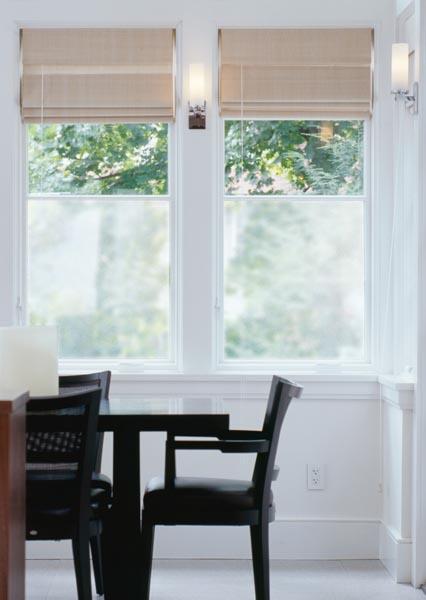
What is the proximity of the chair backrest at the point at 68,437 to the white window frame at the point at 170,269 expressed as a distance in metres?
1.62

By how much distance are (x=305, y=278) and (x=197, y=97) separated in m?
1.10

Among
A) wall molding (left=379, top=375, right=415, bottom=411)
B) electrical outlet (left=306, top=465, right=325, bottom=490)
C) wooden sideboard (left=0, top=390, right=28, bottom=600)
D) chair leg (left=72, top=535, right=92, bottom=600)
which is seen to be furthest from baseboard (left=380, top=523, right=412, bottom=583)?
wooden sideboard (left=0, top=390, right=28, bottom=600)

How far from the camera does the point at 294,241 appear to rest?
190 inches

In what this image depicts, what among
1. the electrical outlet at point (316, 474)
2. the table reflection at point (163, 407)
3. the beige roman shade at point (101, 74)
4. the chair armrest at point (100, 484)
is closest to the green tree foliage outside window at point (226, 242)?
the beige roman shade at point (101, 74)

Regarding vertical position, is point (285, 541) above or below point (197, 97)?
below

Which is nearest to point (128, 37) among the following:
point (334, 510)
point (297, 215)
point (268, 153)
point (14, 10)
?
point (14, 10)

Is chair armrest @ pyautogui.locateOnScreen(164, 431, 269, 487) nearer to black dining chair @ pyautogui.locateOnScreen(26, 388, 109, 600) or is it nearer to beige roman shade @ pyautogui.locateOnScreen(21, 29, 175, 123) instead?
black dining chair @ pyautogui.locateOnScreen(26, 388, 109, 600)

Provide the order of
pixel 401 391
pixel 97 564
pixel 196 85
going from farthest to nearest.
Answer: pixel 196 85
pixel 401 391
pixel 97 564

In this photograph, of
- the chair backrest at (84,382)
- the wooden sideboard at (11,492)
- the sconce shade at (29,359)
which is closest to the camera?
the wooden sideboard at (11,492)

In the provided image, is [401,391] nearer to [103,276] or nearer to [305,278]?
[305,278]

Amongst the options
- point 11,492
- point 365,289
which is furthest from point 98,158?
point 11,492

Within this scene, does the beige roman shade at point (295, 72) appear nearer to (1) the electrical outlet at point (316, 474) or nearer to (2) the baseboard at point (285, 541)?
(1) the electrical outlet at point (316, 474)

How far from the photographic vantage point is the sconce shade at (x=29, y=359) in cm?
317

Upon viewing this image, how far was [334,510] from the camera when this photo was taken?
4.69 meters
